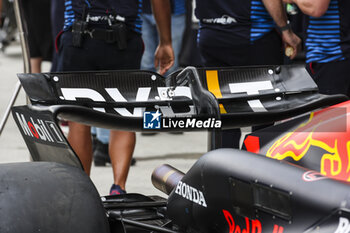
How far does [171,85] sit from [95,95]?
0.83 ft

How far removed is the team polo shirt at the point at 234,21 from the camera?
3.90m

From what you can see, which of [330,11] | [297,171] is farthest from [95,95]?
[330,11]

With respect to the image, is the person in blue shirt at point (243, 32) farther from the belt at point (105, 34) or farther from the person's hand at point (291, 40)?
the belt at point (105, 34)

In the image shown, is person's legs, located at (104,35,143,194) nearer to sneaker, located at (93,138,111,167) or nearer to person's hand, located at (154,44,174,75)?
person's hand, located at (154,44,174,75)

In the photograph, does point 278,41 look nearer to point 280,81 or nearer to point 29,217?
point 280,81

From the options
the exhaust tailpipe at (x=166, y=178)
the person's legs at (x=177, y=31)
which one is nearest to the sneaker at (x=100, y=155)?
the person's legs at (x=177, y=31)

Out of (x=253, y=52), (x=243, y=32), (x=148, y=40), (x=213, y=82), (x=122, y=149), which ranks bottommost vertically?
(x=122, y=149)

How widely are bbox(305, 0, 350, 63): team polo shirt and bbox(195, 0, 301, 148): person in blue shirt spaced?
271 millimetres

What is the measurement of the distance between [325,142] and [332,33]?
1837 mm

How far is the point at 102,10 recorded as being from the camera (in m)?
3.71

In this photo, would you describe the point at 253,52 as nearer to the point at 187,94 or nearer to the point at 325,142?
the point at 187,94

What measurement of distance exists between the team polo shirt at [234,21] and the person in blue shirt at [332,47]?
0.34m

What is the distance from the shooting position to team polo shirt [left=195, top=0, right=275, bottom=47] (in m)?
3.90

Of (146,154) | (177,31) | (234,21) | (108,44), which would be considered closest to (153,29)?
(177,31)
